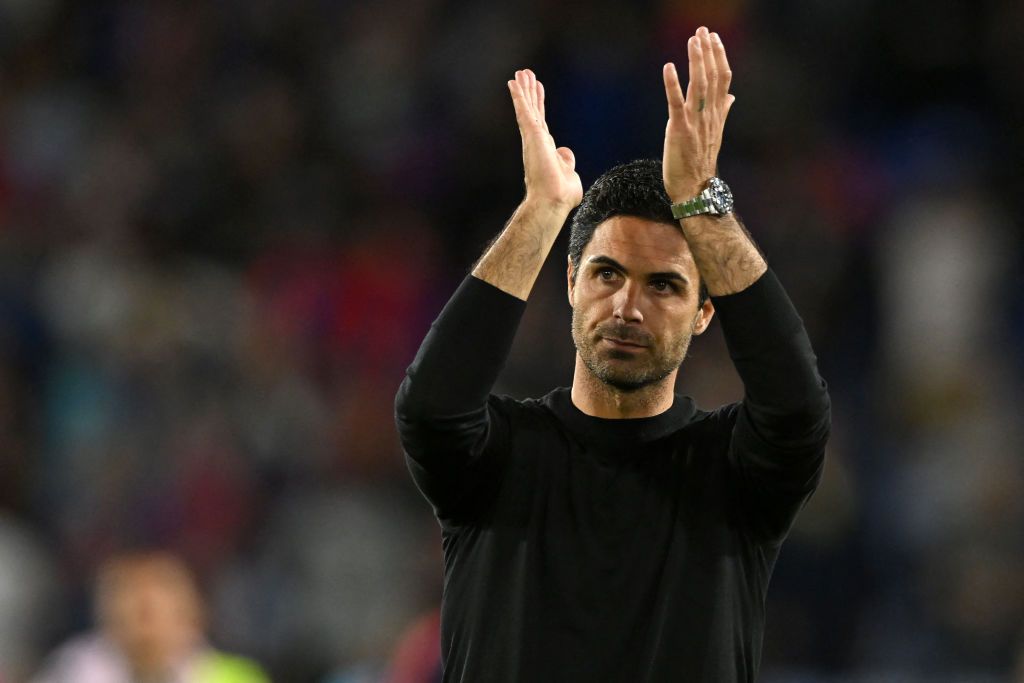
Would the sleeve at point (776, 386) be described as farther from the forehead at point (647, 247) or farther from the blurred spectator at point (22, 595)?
the blurred spectator at point (22, 595)

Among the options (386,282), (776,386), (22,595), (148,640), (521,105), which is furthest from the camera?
(386,282)

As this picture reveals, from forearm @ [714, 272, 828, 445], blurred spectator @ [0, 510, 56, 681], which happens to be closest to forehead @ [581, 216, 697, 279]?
forearm @ [714, 272, 828, 445]

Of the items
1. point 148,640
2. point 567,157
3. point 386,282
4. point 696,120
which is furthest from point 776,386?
point 386,282

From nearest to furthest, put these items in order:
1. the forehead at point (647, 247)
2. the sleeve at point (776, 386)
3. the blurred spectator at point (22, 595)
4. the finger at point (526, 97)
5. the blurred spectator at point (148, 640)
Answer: the sleeve at point (776, 386), the forehead at point (647, 247), the finger at point (526, 97), the blurred spectator at point (148, 640), the blurred spectator at point (22, 595)

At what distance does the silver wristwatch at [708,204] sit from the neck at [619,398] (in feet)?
1.10

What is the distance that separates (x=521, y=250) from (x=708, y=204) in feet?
1.15

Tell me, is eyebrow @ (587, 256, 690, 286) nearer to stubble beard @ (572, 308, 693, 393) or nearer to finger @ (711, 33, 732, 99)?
stubble beard @ (572, 308, 693, 393)

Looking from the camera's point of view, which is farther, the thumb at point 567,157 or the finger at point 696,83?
the thumb at point 567,157

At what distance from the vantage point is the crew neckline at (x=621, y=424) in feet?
10.5

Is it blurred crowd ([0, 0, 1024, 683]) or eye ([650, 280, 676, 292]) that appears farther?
blurred crowd ([0, 0, 1024, 683])

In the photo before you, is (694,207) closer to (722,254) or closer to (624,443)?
(722,254)

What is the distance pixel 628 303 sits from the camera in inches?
121

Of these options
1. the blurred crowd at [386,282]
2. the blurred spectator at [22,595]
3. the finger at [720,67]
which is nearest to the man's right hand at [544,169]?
the finger at [720,67]

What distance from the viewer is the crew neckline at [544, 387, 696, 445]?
3189 mm
